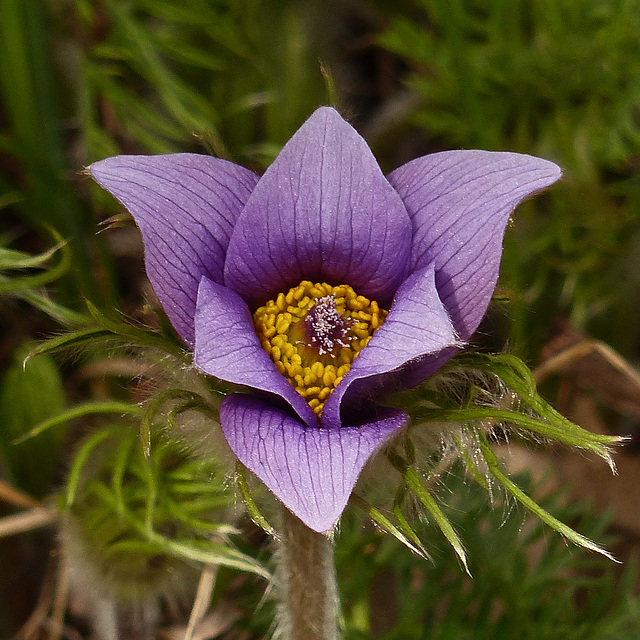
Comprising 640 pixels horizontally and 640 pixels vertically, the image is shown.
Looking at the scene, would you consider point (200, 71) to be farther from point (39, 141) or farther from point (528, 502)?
point (528, 502)

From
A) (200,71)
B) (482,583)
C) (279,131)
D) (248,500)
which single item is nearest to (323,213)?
(248,500)

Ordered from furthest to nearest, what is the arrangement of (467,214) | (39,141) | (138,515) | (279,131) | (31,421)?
(279,131), (39,141), (31,421), (138,515), (467,214)

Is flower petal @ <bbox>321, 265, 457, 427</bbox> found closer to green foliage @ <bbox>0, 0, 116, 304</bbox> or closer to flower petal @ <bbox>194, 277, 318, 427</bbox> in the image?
flower petal @ <bbox>194, 277, 318, 427</bbox>

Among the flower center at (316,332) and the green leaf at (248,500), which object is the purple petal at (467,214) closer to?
the flower center at (316,332)

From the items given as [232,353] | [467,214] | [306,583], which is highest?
[467,214]

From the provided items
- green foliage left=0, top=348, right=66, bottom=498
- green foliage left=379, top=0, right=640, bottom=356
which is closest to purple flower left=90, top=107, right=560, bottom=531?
green foliage left=0, top=348, right=66, bottom=498

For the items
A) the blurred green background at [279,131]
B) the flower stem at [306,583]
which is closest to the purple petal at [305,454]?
the flower stem at [306,583]

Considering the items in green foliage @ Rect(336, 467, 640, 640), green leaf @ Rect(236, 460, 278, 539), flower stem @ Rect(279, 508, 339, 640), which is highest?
green leaf @ Rect(236, 460, 278, 539)
